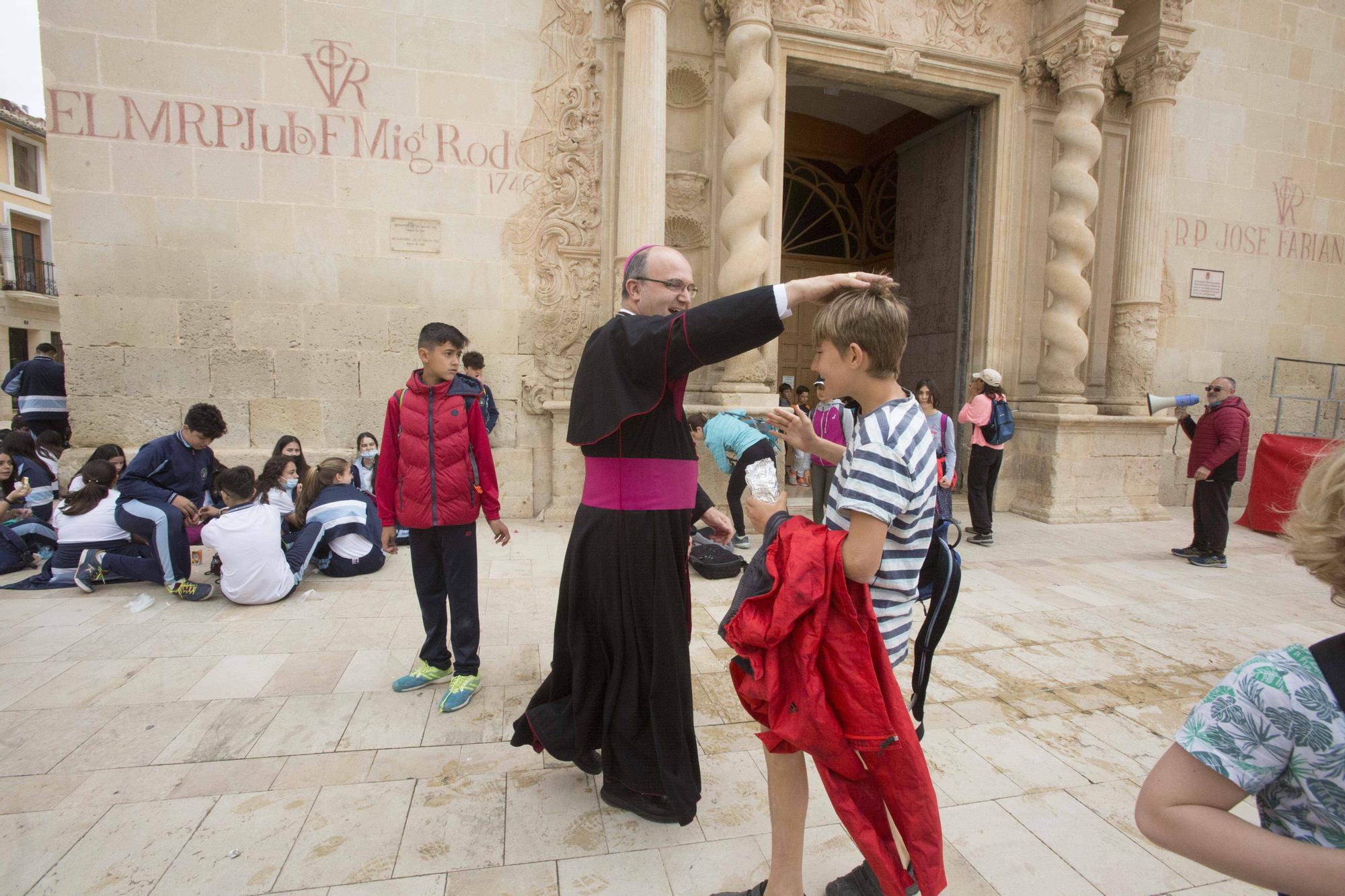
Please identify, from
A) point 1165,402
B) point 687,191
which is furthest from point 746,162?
point 1165,402

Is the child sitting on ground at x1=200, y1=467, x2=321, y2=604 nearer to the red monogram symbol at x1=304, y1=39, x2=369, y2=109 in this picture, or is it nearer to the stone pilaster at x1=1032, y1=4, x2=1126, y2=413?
the red monogram symbol at x1=304, y1=39, x2=369, y2=109

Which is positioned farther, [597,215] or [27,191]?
[27,191]

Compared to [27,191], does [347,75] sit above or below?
below

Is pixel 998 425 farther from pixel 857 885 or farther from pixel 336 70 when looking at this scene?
pixel 336 70

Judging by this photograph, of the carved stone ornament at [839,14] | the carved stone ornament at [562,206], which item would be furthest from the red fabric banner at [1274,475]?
the carved stone ornament at [562,206]

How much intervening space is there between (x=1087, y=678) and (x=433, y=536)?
3468mm

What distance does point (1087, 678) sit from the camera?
12.0ft

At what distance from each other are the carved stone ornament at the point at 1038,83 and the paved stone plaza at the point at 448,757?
6.37m

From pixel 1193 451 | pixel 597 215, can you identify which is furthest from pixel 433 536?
pixel 1193 451

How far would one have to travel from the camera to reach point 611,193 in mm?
7059

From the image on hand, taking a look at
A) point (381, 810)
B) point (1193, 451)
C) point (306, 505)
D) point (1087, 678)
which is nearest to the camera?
point (381, 810)

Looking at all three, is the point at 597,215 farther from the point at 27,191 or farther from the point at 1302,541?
the point at 27,191

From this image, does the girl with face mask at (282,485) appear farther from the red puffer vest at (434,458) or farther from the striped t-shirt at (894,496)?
the striped t-shirt at (894,496)

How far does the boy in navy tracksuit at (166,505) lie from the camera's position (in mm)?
4641
